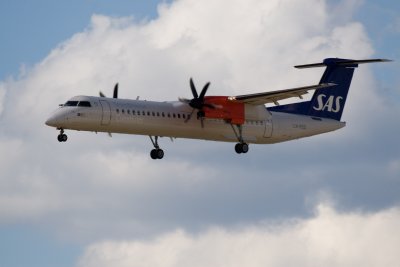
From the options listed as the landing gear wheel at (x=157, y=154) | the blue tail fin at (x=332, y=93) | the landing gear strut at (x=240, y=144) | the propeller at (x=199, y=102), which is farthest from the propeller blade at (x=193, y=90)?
the blue tail fin at (x=332, y=93)

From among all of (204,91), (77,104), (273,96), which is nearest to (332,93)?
(273,96)

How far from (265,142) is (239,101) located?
10.6ft

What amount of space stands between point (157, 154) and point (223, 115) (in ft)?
12.8

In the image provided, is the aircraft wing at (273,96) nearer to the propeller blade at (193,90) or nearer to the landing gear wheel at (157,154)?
the propeller blade at (193,90)

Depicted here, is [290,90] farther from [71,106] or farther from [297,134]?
[71,106]

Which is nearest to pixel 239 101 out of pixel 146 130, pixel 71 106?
pixel 146 130

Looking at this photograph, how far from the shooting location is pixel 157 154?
172 ft

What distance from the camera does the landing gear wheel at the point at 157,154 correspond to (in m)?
52.6

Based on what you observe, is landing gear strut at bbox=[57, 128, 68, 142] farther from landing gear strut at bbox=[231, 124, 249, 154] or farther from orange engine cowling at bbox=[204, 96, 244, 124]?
landing gear strut at bbox=[231, 124, 249, 154]

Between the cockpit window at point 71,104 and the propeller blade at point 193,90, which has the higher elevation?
the propeller blade at point 193,90

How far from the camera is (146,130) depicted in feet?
162

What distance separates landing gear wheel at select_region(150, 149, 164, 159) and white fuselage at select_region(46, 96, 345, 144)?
217 cm

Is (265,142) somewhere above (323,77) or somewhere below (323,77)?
below

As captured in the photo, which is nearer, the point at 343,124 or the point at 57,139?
the point at 57,139
